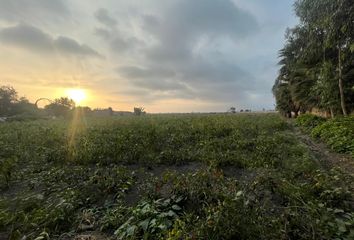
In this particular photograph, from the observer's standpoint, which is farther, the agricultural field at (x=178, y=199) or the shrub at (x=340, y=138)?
the shrub at (x=340, y=138)

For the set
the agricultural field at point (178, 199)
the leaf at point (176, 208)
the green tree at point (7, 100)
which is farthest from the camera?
the green tree at point (7, 100)

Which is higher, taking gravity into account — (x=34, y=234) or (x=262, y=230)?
(x=262, y=230)

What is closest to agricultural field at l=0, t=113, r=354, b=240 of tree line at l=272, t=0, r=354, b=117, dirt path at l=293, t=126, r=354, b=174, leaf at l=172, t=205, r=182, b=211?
leaf at l=172, t=205, r=182, b=211

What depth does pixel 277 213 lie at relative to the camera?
3.88 meters

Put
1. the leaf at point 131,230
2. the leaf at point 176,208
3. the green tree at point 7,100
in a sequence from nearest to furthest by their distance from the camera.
A: the leaf at point 131,230, the leaf at point 176,208, the green tree at point 7,100

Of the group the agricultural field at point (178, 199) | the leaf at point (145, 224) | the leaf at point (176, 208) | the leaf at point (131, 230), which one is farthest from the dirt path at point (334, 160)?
the leaf at point (131, 230)

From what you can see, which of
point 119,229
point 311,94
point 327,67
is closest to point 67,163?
point 119,229

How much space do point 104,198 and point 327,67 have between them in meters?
17.6

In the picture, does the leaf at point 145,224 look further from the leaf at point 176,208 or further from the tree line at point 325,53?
the tree line at point 325,53

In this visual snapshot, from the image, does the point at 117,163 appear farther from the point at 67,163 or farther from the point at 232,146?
the point at 232,146

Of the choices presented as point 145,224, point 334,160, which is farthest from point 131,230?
point 334,160

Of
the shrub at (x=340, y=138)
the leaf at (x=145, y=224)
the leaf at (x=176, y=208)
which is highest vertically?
the shrub at (x=340, y=138)

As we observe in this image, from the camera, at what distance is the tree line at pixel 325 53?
1270cm

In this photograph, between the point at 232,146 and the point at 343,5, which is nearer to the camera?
the point at 232,146
